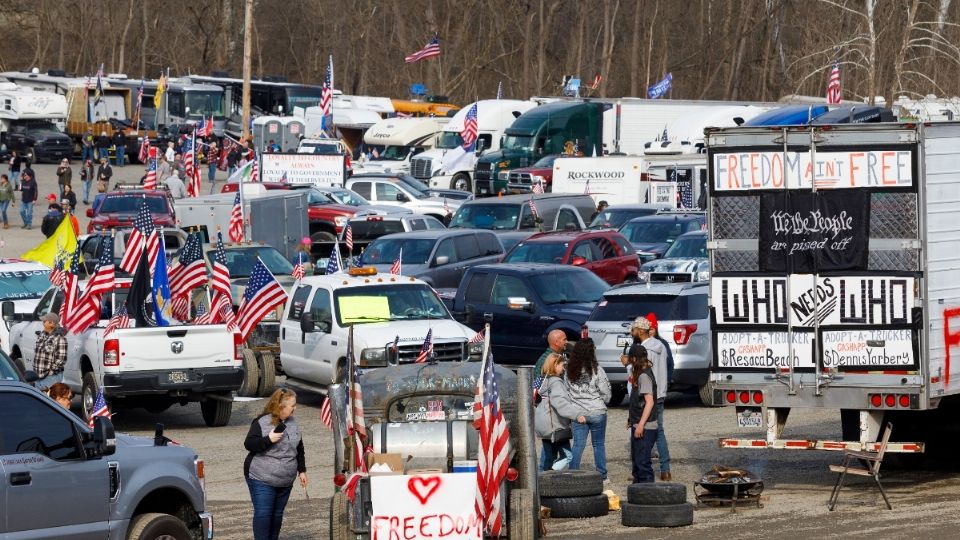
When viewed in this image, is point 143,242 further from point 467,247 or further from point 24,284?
point 467,247

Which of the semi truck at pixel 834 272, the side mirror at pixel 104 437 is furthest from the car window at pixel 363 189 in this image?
the side mirror at pixel 104 437

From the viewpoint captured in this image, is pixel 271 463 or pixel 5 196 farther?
pixel 5 196

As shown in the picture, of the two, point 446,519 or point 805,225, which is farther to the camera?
point 805,225

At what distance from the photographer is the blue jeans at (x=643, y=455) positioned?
14.8m

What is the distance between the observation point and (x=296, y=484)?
16.6 metres

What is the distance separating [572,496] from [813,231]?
3.20 metres

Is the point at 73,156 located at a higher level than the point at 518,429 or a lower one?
higher

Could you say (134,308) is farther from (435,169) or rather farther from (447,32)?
(447,32)

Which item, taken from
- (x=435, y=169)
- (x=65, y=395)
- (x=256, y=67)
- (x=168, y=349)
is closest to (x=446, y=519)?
(x=65, y=395)

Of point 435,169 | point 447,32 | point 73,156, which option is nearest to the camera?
point 435,169

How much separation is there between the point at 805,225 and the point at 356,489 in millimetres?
5252

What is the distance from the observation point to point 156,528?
430 inches

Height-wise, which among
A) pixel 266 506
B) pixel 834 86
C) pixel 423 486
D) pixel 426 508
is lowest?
pixel 266 506

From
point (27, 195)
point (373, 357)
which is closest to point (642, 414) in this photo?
point (373, 357)
